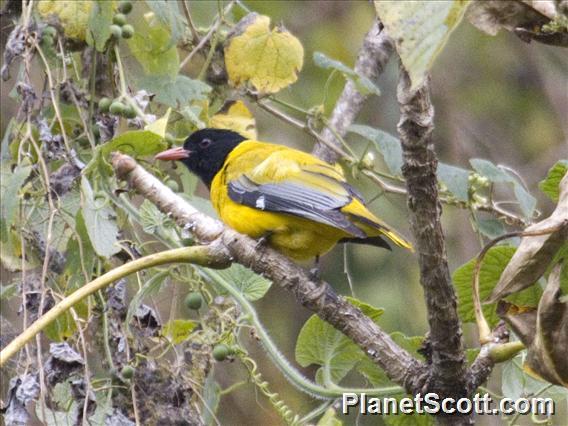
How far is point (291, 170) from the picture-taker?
332 centimetres

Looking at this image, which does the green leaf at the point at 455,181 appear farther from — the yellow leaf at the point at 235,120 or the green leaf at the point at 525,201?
the yellow leaf at the point at 235,120

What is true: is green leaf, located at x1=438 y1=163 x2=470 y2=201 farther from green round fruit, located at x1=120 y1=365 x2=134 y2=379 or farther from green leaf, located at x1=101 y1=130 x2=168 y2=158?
green round fruit, located at x1=120 y1=365 x2=134 y2=379

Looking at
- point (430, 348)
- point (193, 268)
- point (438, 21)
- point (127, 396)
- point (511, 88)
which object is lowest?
point (511, 88)

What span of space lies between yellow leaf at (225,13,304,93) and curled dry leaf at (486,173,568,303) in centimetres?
164

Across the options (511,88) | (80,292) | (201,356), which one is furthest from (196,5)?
(511,88)

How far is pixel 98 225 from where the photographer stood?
101 inches

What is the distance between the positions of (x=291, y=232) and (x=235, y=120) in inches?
23.9

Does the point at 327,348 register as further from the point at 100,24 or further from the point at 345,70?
the point at 100,24

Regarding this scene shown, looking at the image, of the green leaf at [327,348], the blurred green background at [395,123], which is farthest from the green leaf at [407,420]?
the blurred green background at [395,123]

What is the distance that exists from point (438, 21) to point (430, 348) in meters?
1.10

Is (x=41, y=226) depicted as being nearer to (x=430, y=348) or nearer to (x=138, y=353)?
(x=138, y=353)

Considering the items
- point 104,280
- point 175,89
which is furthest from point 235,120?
point 104,280

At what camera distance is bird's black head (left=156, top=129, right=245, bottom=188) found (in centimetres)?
354

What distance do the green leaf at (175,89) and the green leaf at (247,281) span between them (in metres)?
0.72
